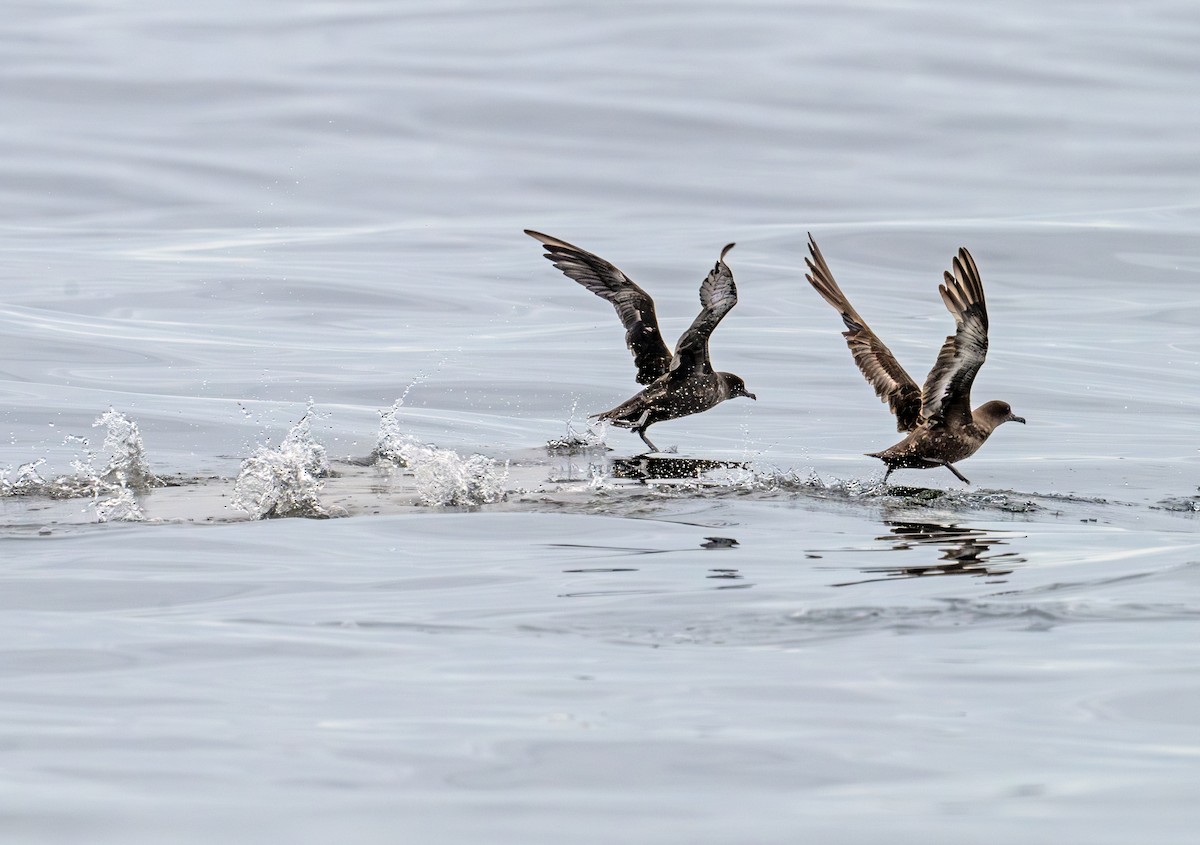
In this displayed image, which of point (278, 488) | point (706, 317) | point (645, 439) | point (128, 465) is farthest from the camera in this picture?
point (645, 439)

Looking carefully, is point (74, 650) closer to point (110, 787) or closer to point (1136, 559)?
point (110, 787)

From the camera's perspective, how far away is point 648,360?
14.3m

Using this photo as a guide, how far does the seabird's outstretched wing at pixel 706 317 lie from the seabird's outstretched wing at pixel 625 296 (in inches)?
18.1

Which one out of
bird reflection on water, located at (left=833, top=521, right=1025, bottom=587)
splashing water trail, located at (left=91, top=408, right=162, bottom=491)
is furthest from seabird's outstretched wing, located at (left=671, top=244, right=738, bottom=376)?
splashing water trail, located at (left=91, top=408, right=162, bottom=491)

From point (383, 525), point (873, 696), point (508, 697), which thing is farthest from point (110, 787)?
point (383, 525)

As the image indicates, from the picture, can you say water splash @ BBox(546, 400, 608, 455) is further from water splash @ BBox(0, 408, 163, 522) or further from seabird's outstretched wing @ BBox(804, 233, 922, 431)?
water splash @ BBox(0, 408, 163, 522)

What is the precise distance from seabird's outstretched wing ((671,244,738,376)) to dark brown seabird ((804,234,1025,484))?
38.8 inches

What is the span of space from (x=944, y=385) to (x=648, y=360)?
10.2 ft

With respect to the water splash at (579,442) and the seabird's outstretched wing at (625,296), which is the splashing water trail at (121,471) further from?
the seabird's outstretched wing at (625,296)

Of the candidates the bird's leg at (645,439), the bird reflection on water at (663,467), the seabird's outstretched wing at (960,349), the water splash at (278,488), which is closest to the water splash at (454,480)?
the water splash at (278,488)

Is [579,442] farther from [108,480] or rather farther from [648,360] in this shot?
[108,480]

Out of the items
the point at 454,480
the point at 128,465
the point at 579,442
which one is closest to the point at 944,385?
the point at 454,480

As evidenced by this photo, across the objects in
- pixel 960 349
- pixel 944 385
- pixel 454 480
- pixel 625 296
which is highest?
pixel 625 296

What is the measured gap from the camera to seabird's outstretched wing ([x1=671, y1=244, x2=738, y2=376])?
1210cm
